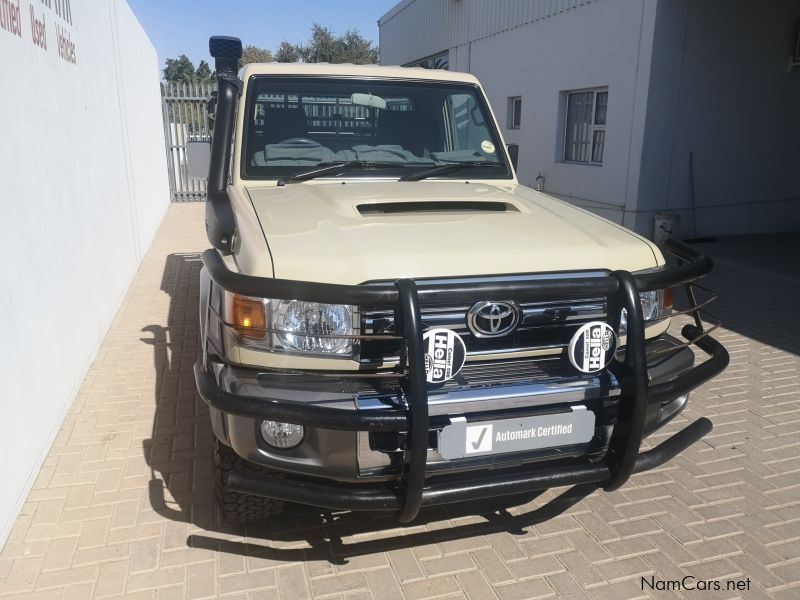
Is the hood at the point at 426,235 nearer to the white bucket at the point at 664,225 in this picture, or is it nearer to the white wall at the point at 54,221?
the white wall at the point at 54,221

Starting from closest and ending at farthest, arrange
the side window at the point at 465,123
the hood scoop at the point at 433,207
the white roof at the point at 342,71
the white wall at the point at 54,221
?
1. the hood scoop at the point at 433,207
2. the white wall at the point at 54,221
3. the white roof at the point at 342,71
4. the side window at the point at 465,123

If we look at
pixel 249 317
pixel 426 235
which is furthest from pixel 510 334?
pixel 249 317

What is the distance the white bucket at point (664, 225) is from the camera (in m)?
9.67

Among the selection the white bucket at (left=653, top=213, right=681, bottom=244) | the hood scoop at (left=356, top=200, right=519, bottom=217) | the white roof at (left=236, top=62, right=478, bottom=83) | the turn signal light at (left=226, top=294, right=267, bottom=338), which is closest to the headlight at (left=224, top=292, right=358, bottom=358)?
the turn signal light at (left=226, top=294, right=267, bottom=338)

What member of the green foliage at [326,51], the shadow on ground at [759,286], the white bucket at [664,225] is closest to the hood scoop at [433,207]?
the shadow on ground at [759,286]

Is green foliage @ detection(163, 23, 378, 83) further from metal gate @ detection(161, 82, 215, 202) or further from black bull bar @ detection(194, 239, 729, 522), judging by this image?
black bull bar @ detection(194, 239, 729, 522)

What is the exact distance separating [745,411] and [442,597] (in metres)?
2.87

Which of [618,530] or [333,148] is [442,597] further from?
[333,148]

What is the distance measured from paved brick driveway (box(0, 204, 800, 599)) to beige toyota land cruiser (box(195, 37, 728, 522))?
325 millimetres

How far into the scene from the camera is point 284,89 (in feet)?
13.1

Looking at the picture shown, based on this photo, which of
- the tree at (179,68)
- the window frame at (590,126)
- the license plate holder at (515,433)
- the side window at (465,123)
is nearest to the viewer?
the license plate holder at (515,433)

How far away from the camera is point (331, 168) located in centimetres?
378

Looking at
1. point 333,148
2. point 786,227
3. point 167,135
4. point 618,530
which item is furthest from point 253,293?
point 167,135

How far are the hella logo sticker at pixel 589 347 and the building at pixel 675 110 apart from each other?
26.6ft
